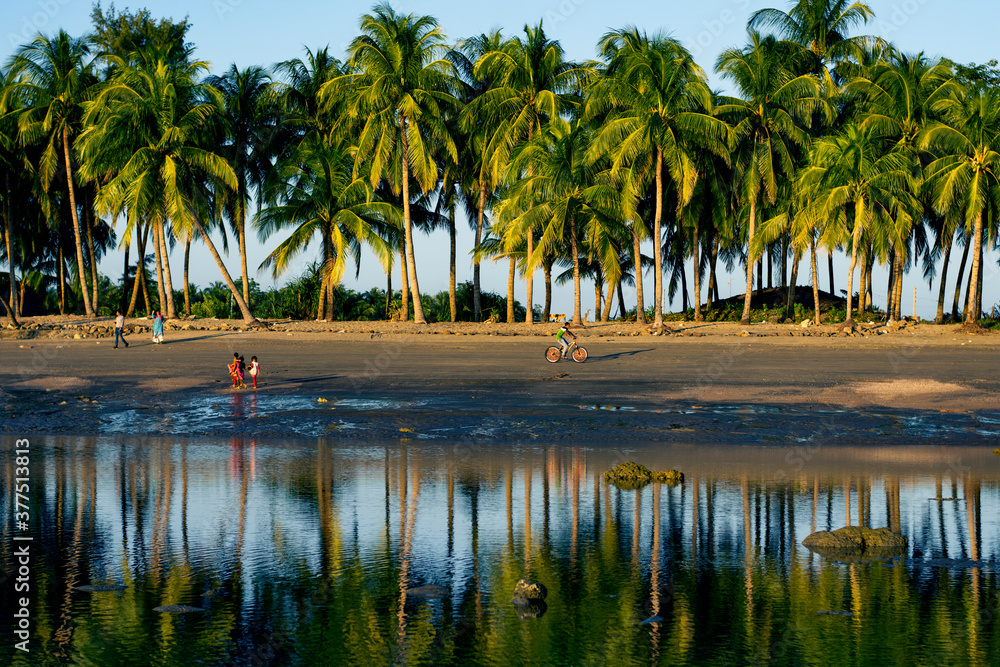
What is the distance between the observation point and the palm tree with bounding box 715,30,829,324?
43531 millimetres

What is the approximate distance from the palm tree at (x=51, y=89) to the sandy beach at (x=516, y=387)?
11789mm

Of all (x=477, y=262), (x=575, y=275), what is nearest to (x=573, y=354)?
(x=575, y=275)

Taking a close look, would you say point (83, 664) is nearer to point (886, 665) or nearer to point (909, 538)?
point (886, 665)

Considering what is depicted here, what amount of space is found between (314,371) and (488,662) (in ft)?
67.1

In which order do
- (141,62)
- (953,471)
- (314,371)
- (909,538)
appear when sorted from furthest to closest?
(141,62) → (314,371) → (953,471) → (909,538)

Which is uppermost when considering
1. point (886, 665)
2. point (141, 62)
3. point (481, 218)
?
point (141, 62)

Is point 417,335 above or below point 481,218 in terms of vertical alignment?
below

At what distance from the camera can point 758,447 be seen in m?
13.5

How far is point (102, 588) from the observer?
21.6ft

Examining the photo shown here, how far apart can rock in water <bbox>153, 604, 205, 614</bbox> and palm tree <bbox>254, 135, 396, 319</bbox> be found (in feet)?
121

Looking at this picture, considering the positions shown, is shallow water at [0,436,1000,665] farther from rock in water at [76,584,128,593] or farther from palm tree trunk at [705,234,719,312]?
palm tree trunk at [705,234,719,312]

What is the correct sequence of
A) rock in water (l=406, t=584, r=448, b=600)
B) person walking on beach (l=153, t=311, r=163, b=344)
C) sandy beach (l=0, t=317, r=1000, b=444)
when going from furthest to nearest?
person walking on beach (l=153, t=311, r=163, b=344), sandy beach (l=0, t=317, r=1000, b=444), rock in water (l=406, t=584, r=448, b=600)

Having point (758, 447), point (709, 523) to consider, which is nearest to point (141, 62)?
point (758, 447)

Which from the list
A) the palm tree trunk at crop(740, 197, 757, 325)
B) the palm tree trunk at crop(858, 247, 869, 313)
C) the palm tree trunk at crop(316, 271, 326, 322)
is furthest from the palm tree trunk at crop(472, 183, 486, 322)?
the palm tree trunk at crop(858, 247, 869, 313)
